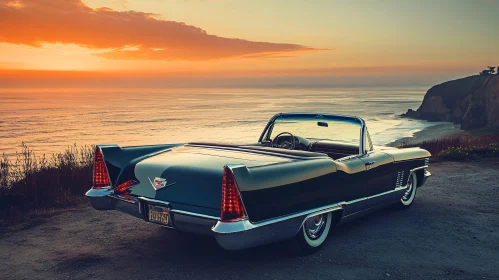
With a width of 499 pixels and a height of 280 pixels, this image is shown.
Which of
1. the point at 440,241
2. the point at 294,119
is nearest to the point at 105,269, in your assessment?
the point at 294,119

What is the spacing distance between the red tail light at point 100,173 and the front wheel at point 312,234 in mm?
2063

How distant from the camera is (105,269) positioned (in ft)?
14.9

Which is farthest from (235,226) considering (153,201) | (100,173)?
(100,173)

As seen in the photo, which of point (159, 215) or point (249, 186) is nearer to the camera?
point (249, 186)

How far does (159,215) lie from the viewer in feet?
14.6

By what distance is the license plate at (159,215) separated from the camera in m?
4.38

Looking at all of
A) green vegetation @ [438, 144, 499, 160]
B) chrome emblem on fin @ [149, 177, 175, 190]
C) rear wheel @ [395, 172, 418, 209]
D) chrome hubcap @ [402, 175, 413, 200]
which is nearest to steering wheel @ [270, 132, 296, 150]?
rear wheel @ [395, 172, 418, 209]

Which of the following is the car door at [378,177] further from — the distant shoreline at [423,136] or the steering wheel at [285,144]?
the distant shoreline at [423,136]

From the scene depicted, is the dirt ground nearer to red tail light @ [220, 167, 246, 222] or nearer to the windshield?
red tail light @ [220, 167, 246, 222]

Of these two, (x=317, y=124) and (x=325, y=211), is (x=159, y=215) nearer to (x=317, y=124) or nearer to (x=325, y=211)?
(x=325, y=211)

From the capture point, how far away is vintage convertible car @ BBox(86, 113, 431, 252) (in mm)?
4102

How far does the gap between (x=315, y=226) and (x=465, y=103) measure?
74.6 m

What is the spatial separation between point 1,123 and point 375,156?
159ft

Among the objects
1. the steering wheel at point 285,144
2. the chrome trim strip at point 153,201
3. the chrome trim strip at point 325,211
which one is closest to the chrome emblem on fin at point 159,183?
the chrome trim strip at point 153,201
